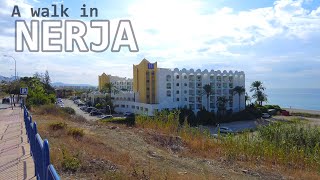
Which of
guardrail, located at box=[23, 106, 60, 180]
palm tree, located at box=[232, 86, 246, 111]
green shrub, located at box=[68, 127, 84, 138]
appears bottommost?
green shrub, located at box=[68, 127, 84, 138]

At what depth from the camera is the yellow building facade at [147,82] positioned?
5219 centimetres

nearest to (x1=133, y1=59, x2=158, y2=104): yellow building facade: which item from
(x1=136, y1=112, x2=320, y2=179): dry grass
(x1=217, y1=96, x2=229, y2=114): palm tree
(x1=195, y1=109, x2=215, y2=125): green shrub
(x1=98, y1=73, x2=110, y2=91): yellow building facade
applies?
(x1=195, y1=109, x2=215, y2=125): green shrub

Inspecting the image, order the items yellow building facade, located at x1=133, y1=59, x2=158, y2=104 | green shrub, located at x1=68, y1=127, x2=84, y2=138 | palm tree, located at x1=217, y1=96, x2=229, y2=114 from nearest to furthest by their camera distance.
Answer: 1. green shrub, located at x1=68, y1=127, x2=84, y2=138
2. yellow building facade, located at x1=133, y1=59, x2=158, y2=104
3. palm tree, located at x1=217, y1=96, x2=229, y2=114

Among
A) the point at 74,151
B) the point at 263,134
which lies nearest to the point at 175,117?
the point at 263,134

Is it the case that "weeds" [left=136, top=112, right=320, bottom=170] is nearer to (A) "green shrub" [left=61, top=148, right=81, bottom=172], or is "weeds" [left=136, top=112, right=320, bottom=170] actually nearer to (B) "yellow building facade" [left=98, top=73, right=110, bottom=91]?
(A) "green shrub" [left=61, top=148, right=81, bottom=172]

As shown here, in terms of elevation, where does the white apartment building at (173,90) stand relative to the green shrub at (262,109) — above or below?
above

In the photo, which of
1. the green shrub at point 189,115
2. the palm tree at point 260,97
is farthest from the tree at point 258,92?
the green shrub at point 189,115

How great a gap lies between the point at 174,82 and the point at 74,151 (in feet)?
145

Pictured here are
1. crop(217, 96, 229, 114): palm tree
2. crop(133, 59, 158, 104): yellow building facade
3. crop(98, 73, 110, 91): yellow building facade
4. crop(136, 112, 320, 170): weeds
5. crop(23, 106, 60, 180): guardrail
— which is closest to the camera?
crop(23, 106, 60, 180): guardrail

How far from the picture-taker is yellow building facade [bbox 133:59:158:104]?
52.2 m

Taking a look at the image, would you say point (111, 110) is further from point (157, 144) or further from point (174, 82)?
point (157, 144)

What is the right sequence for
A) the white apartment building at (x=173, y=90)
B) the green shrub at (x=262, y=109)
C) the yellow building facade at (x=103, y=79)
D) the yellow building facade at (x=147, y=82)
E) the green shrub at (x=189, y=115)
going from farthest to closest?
the yellow building facade at (x=103, y=79), the green shrub at (x=262, y=109), the yellow building facade at (x=147, y=82), the white apartment building at (x=173, y=90), the green shrub at (x=189, y=115)

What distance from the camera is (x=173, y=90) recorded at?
51.6 metres

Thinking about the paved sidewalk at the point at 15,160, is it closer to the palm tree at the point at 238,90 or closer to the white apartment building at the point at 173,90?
the white apartment building at the point at 173,90
